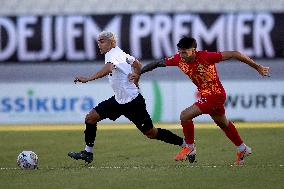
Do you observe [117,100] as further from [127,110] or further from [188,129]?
[188,129]

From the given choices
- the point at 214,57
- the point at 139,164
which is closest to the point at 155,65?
the point at 214,57

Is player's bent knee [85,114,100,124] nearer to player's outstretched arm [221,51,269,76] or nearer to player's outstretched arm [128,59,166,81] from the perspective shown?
player's outstretched arm [128,59,166,81]

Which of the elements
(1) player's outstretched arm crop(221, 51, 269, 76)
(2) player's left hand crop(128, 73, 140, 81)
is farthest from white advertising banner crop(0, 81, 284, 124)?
(1) player's outstretched arm crop(221, 51, 269, 76)

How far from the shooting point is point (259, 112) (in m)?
24.8

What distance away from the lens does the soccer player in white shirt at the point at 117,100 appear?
1389 centimetres

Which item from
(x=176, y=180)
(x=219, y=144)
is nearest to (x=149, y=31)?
(x=219, y=144)

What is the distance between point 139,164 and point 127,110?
91 cm

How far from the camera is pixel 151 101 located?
80.9 ft

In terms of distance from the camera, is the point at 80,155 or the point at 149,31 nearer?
the point at 80,155

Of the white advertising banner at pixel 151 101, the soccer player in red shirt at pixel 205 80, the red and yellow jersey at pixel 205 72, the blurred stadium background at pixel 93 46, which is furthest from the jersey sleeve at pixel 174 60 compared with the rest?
the blurred stadium background at pixel 93 46

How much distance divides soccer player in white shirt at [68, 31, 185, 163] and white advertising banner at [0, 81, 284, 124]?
10.4 meters

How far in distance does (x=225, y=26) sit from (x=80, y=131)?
5989mm

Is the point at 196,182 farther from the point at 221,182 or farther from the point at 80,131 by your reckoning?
the point at 80,131

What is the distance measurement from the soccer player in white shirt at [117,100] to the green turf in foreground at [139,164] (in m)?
0.45
